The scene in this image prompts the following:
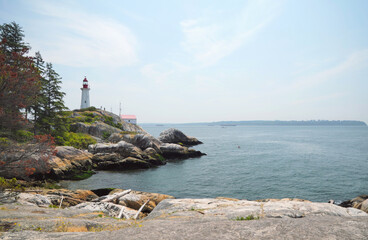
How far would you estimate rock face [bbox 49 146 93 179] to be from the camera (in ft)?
86.3

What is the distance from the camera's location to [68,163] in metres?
28.8

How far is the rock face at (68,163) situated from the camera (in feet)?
86.3

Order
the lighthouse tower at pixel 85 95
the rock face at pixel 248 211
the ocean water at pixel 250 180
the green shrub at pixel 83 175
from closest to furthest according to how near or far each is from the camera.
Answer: the rock face at pixel 248 211, the ocean water at pixel 250 180, the green shrub at pixel 83 175, the lighthouse tower at pixel 85 95

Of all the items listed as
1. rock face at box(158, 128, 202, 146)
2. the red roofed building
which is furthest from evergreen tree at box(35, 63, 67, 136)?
the red roofed building

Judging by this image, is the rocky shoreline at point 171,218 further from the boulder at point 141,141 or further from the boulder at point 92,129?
the boulder at point 92,129

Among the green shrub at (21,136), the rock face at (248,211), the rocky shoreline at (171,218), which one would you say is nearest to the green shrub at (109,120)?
the green shrub at (21,136)

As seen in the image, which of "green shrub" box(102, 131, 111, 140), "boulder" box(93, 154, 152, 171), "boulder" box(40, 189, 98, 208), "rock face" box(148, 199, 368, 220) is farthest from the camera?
"green shrub" box(102, 131, 111, 140)

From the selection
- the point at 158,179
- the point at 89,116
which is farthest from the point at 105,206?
the point at 89,116

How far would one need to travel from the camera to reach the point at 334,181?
27.4m

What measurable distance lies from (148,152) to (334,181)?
104ft

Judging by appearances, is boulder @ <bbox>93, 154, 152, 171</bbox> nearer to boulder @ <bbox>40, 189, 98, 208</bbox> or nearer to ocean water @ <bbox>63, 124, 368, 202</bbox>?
ocean water @ <bbox>63, 124, 368, 202</bbox>

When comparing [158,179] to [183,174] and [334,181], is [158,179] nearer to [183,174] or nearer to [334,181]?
[183,174]

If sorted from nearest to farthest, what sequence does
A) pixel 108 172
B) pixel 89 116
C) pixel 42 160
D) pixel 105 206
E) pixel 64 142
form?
pixel 42 160 → pixel 105 206 → pixel 108 172 → pixel 64 142 → pixel 89 116

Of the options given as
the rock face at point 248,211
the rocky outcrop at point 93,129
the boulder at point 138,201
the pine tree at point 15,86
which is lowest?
the boulder at point 138,201
